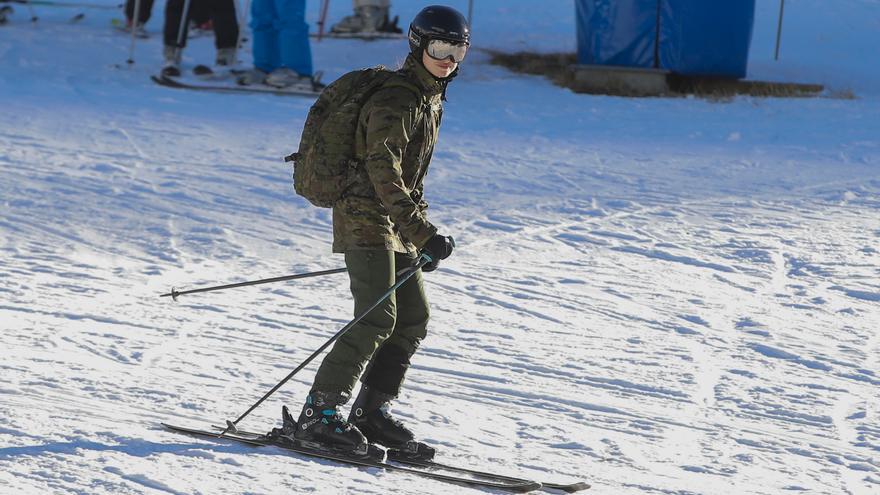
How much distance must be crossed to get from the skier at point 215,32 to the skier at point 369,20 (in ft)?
8.31

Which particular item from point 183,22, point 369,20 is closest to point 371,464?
point 183,22

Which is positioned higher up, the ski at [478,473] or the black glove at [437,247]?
the black glove at [437,247]

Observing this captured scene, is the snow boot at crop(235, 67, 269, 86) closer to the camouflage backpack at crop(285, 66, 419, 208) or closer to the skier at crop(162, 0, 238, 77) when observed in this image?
the skier at crop(162, 0, 238, 77)

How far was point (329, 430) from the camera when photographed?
11.9 ft

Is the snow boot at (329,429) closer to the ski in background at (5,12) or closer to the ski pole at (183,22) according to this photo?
the ski pole at (183,22)

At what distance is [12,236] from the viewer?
638cm

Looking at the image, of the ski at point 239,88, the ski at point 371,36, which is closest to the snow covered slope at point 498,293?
the ski at point 239,88

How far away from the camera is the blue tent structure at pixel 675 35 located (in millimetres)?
11984

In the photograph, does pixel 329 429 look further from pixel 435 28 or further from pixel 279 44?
pixel 279 44

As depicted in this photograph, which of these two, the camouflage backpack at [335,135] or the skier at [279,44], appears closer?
the camouflage backpack at [335,135]

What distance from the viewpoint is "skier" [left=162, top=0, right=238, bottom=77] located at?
11586mm

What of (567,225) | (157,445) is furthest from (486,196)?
(157,445)

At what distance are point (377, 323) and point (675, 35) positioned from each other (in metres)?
9.04

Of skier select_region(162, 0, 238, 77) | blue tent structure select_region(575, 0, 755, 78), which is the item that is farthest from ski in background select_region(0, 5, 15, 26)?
blue tent structure select_region(575, 0, 755, 78)
